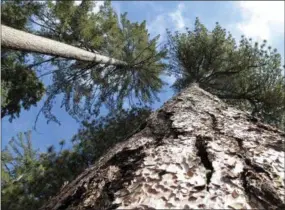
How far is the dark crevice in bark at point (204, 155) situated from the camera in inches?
89.8

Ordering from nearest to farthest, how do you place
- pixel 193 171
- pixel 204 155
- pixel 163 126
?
pixel 193 171 < pixel 204 155 < pixel 163 126

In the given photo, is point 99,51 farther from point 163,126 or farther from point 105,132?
point 163,126

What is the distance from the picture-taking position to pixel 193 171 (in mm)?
2262

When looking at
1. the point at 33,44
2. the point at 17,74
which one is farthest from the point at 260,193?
the point at 17,74

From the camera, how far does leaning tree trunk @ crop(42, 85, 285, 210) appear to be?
2.00 m

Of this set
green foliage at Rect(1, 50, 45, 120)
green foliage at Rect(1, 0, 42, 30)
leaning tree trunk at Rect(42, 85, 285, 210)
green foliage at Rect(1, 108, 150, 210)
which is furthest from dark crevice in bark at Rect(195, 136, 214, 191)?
green foliage at Rect(1, 50, 45, 120)

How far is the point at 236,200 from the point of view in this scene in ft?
6.56

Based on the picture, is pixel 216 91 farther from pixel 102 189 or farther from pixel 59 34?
pixel 102 189

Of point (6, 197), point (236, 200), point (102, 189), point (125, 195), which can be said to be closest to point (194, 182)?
point (236, 200)

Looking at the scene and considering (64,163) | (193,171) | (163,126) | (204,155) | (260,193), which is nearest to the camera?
(260,193)

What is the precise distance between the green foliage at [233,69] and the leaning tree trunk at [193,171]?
8.25m

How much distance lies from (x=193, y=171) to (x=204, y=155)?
31cm

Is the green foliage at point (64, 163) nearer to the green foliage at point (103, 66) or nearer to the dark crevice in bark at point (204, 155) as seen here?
the green foliage at point (103, 66)

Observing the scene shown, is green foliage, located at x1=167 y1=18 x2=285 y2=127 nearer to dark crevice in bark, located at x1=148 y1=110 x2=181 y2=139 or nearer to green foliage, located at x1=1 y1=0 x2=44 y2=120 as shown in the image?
green foliage, located at x1=1 y1=0 x2=44 y2=120
